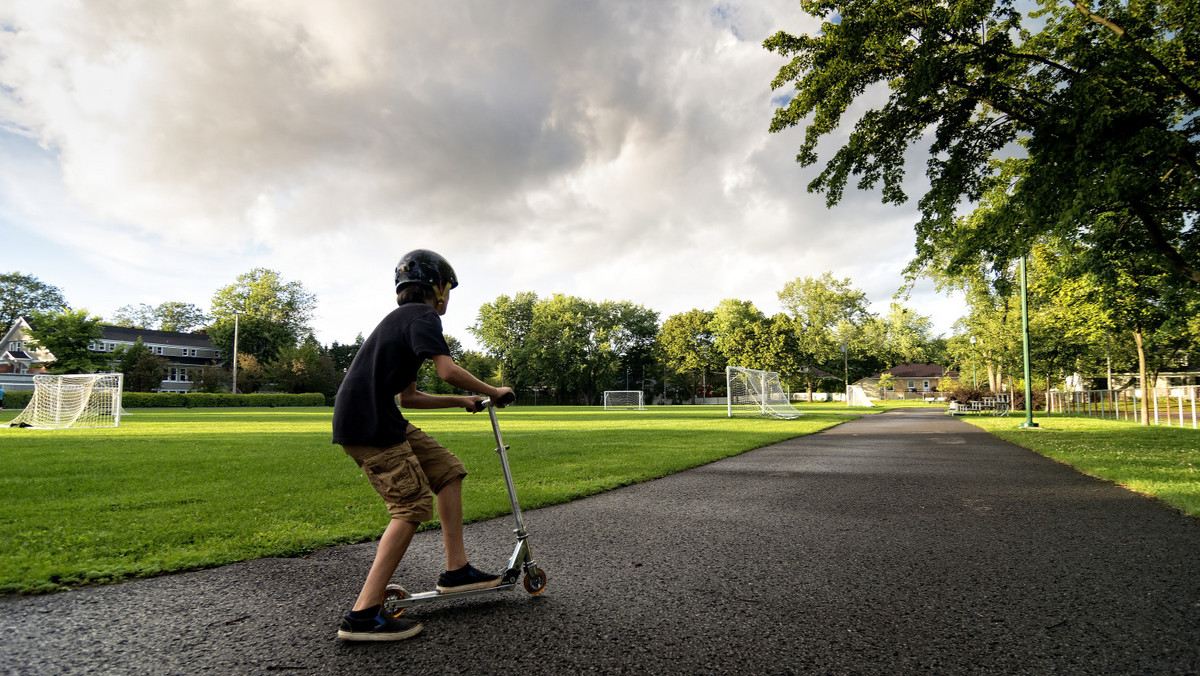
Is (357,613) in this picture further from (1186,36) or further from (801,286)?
(801,286)

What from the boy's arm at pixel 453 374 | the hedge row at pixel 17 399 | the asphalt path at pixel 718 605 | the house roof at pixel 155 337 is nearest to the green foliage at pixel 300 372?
the hedge row at pixel 17 399

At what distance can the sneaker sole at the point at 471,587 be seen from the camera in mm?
3199

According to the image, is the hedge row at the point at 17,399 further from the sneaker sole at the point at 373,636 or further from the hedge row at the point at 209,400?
the sneaker sole at the point at 373,636

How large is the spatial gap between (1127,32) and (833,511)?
A: 11.1 m

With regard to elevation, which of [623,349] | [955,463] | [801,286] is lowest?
[955,463]

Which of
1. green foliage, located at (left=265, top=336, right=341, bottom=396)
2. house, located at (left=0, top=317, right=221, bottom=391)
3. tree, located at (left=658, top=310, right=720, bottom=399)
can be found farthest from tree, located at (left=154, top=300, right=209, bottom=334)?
tree, located at (left=658, top=310, right=720, bottom=399)

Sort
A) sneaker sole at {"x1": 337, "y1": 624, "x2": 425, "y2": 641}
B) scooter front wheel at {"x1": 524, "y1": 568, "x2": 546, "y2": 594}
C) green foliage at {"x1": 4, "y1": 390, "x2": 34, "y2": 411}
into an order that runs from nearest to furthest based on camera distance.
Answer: sneaker sole at {"x1": 337, "y1": 624, "x2": 425, "y2": 641} → scooter front wheel at {"x1": 524, "y1": 568, "x2": 546, "y2": 594} → green foliage at {"x1": 4, "y1": 390, "x2": 34, "y2": 411}

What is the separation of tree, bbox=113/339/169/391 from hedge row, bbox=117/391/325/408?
1.82 m

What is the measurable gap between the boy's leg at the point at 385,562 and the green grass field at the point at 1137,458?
7.37 meters

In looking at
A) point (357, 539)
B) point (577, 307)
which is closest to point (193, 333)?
point (577, 307)

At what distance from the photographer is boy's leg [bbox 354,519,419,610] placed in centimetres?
284

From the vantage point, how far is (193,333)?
A: 90.9 meters

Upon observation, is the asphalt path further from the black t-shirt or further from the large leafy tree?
the large leafy tree

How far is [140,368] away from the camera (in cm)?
4831
